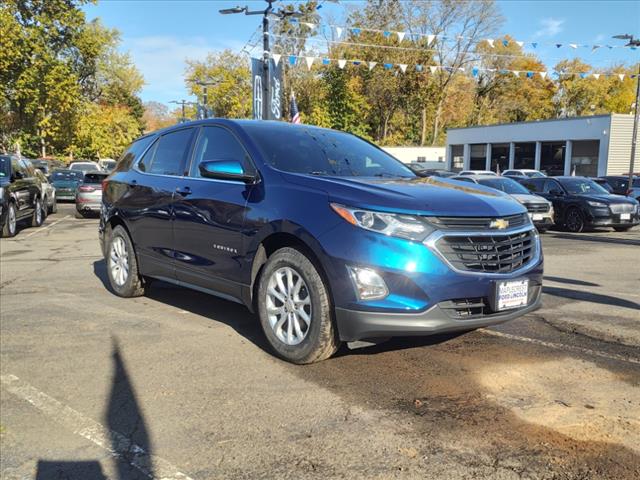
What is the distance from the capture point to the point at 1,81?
98.7 feet

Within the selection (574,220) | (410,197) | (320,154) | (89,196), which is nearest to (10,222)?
(89,196)

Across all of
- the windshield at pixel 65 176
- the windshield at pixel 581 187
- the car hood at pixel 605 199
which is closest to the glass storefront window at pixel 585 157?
the windshield at pixel 581 187

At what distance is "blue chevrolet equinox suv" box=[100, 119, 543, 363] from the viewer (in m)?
3.68

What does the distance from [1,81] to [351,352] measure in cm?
3191

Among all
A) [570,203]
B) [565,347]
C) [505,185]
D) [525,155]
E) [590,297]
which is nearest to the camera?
[565,347]

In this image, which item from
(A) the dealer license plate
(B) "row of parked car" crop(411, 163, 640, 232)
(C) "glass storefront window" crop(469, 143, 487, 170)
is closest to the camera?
(A) the dealer license plate

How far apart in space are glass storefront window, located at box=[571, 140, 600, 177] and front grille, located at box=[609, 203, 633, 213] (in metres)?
23.3

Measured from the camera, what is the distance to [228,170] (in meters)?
4.53

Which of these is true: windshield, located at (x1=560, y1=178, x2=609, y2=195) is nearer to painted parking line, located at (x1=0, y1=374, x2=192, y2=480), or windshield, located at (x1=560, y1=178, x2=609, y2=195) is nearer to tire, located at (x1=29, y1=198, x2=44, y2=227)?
tire, located at (x1=29, y1=198, x2=44, y2=227)

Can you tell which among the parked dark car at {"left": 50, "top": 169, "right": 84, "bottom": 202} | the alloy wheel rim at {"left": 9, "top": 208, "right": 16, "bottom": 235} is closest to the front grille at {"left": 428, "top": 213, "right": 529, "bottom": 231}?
the alloy wheel rim at {"left": 9, "top": 208, "right": 16, "bottom": 235}

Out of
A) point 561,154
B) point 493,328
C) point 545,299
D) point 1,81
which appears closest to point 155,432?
point 493,328

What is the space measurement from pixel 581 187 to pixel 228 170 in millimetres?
13669

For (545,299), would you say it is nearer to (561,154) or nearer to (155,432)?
(155,432)

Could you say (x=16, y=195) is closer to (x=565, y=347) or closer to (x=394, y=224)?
(x=394, y=224)
